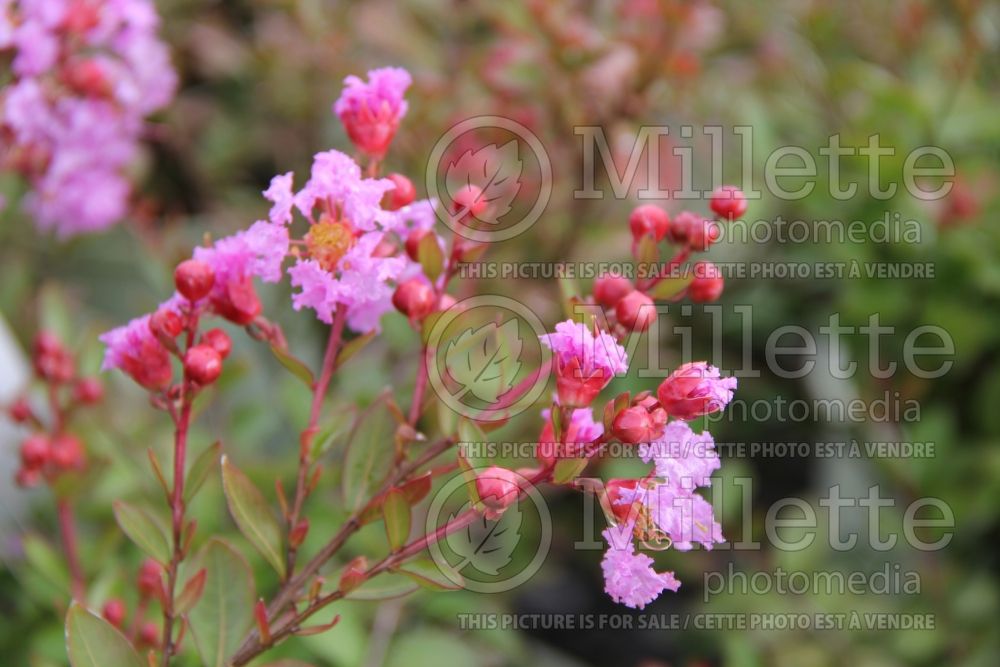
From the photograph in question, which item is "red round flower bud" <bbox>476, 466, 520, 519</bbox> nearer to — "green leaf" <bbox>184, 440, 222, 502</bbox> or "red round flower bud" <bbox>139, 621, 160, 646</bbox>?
"green leaf" <bbox>184, 440, 222, 502</bbox>

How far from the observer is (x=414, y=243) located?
660 mm

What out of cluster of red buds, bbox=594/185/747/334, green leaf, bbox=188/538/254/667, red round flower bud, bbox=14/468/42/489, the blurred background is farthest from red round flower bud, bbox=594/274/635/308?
red round flower bud, bbox=14/468/42/489

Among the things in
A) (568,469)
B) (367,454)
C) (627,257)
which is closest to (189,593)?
(367,454)

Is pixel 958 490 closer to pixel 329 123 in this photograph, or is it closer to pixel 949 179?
pixel 949 179

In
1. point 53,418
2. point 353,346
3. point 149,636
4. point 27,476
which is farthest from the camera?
point 53,418

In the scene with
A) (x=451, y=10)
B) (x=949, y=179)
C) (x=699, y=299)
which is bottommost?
(x=699, y=299)

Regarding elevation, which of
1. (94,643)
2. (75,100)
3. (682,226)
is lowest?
(94,643)

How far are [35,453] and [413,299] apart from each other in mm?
463

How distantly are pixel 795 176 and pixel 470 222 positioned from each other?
101 cm

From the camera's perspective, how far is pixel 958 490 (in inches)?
55.1

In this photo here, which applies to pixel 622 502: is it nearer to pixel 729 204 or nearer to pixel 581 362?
pixel 581 362

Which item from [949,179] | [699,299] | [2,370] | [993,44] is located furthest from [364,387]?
[993,44]

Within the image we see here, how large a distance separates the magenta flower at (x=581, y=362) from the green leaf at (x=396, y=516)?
0.39 feet

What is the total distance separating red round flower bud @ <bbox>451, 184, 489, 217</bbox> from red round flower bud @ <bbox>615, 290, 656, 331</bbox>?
0.42 feet
